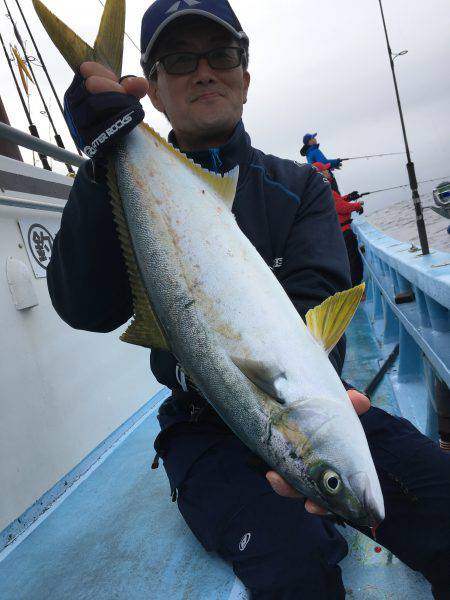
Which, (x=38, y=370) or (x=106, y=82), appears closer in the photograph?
(x=106, y=82)

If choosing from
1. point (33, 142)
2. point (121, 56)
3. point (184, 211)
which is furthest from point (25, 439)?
point (121, 56)

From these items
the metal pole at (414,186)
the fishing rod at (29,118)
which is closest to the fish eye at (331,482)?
the metal pole at (414,186)

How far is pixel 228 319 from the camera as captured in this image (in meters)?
1.21

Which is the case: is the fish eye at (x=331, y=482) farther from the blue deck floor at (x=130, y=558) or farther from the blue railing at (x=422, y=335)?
the blue railing at (x=422, y=335)

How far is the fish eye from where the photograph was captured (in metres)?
1.09

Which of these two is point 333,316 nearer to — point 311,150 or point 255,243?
point 255,243

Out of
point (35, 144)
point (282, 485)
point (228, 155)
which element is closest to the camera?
point (282, 485)

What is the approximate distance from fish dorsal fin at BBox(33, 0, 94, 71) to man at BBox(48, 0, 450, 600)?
7 centimetres

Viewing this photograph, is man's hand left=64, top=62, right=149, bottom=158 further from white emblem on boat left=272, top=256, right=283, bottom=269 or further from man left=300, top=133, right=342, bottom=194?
man left=300, top=133, right=342, bottom=194

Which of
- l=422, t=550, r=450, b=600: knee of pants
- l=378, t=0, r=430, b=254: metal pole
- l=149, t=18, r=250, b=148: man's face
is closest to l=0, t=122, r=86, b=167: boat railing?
l=149, t=18, r=250, b=148: man's face

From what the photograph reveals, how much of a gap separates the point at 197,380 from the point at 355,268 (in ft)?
22.3

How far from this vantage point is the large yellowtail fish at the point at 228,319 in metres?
1.11

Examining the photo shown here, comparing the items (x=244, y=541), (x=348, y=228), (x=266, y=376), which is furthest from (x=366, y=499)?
(x=348, y=228)

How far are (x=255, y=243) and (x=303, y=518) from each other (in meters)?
1.10
